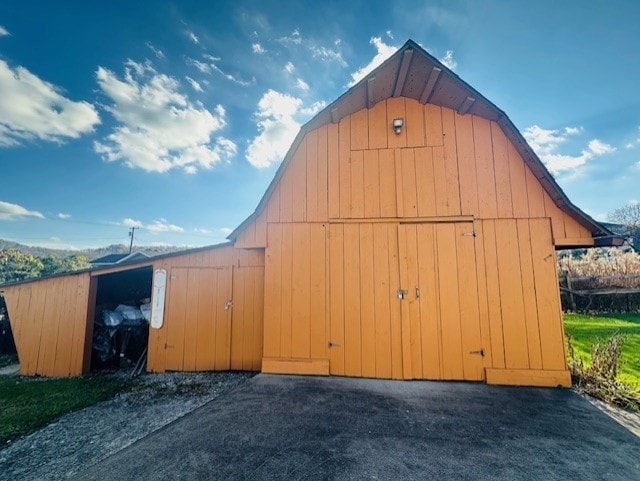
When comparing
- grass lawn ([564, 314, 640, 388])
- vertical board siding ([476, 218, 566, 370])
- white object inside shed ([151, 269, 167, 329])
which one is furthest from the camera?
white object inside shed ([151, 269, 167, 329])

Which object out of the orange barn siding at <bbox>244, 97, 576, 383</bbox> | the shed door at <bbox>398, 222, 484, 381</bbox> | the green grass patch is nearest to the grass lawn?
the orange barn siding at <bbox>244, 97, 576, 383</bbox>

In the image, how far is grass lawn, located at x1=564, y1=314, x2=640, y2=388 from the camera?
463 centimetres

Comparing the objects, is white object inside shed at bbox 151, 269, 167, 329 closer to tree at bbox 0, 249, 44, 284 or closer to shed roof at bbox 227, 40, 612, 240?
shed roof at bbox 227, 40, 612, 240

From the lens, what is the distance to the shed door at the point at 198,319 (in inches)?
218

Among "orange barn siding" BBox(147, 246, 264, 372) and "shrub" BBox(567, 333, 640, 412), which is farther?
"orange barn siding" BBox(147, 246, 264, 372)

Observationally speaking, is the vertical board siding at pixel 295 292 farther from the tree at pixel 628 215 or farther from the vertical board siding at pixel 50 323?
the tree at pixel 628 215

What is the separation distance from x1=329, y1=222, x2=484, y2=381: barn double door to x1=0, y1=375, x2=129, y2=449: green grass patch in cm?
395

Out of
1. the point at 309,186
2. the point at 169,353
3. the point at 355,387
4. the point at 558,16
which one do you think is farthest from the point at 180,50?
the point at 355,387

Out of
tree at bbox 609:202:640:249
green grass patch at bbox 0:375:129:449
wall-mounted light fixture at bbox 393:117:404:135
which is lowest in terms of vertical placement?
green grass patch at bbox 0:375:129:449

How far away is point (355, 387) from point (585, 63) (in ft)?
28.3

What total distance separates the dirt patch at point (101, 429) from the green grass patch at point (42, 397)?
280mm

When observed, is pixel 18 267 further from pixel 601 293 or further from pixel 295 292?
pixel 601 293

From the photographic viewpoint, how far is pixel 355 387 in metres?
3.65

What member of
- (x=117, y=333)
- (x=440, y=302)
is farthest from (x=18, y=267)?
(x=440, y=302)
